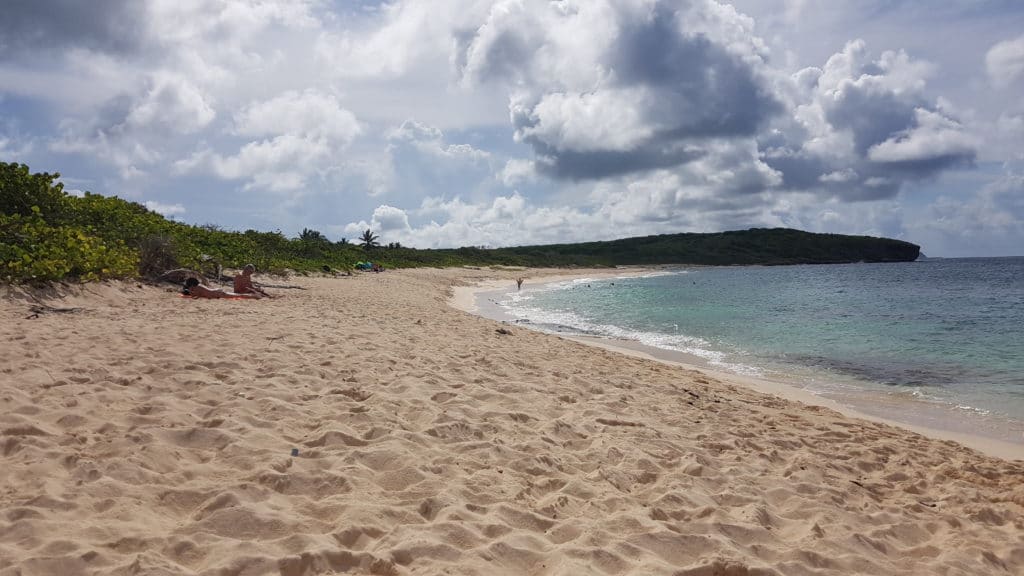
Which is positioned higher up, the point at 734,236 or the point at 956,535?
the point at 734,236

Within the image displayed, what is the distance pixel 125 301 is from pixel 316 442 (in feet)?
33.7

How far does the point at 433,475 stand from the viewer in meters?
4.25

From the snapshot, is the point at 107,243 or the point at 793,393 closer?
the point at 793,393

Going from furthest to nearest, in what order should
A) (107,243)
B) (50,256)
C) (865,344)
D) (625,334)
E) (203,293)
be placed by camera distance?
(625,334)
(107,243)
(865,344)
(203,293)
(50,256)

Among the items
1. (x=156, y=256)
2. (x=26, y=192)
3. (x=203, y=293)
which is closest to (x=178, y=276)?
(x=156, y=256)

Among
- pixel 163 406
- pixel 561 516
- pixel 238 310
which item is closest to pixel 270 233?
pixel 238 310

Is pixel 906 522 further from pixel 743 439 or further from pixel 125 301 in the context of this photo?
pixel 125 301

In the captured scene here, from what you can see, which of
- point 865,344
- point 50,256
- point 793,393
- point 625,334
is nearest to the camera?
point 793,393

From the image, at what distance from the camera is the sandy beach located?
323cm

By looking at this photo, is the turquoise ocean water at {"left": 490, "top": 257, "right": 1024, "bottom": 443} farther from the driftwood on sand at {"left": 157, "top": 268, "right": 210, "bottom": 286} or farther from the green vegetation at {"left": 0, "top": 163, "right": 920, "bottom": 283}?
the green vegetation at {"left": 0, "top": 163, "right": 920, "bottom": 283}

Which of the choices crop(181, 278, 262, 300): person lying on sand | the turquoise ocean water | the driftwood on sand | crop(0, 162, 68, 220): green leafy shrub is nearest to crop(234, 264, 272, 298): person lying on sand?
crop(181, 278, 262, 300): person lying on sand

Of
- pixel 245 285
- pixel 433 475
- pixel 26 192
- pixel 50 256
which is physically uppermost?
pixel 26 192

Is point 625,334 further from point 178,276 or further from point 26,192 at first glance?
point 26,192

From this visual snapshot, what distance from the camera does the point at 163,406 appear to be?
5.07 metres
